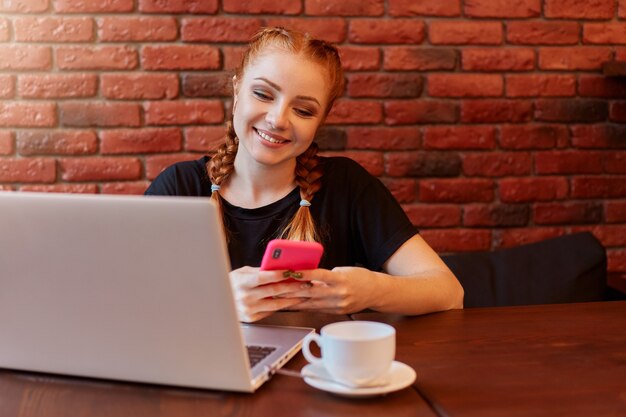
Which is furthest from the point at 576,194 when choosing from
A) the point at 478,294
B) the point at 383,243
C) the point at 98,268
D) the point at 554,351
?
the point at 98,268

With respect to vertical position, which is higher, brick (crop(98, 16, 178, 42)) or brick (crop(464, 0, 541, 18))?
brick (crop(464, 0, 541, 18))

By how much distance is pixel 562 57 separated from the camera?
2.42 m

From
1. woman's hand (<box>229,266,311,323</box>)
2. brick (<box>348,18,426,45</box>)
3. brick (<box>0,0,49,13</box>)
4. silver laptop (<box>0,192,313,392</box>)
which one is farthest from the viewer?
brick (<box>348,18,426,45</box>)

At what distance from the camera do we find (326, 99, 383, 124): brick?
7.64ft

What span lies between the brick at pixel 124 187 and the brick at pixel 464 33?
0.98m

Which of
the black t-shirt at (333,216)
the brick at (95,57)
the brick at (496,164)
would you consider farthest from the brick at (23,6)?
the brick at (496,164)

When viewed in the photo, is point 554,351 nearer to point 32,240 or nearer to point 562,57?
point 32,240

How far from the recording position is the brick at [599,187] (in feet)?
8.09

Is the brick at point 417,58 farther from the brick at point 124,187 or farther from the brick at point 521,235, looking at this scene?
the brick at point 124,187

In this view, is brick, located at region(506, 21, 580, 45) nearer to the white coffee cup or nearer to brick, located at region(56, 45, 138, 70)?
brick, located at region(56, 45, 138, 70)

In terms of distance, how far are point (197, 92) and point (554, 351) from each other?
1450mm

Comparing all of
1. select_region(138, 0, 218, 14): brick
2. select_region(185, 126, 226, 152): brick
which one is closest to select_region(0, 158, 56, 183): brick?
select_region(185, 126, 226, 152): brick

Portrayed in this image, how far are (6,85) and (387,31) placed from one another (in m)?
1.12

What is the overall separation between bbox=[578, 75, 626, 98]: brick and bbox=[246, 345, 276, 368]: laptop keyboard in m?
1.71
